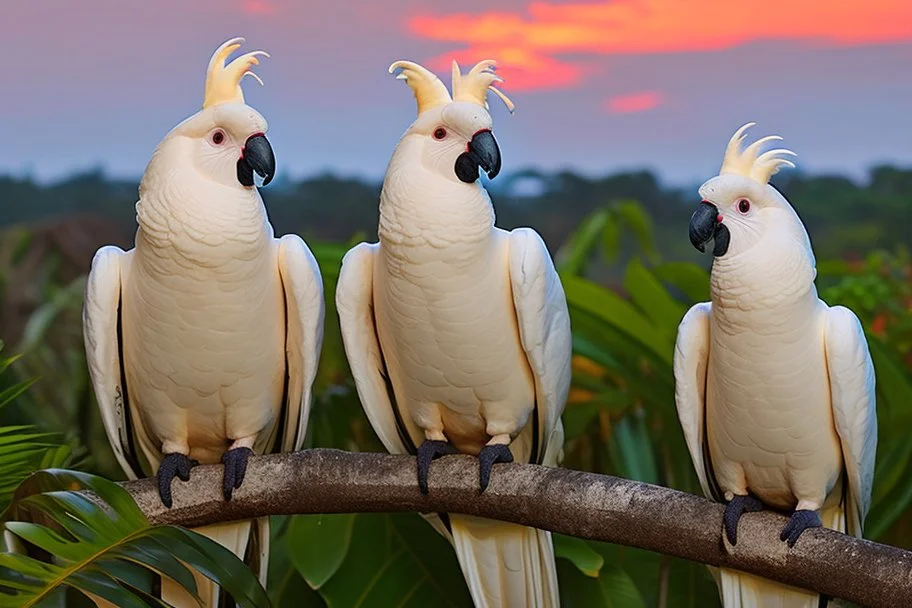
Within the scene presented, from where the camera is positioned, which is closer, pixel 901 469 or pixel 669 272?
pixel 901 469

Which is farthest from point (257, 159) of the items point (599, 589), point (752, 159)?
point (599, 589)

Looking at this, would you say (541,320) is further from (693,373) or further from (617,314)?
(617,314)

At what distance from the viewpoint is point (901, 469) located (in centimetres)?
226

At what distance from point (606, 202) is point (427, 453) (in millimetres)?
2894

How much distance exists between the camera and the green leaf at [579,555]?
202 centimetres

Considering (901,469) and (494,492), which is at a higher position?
(901,469)

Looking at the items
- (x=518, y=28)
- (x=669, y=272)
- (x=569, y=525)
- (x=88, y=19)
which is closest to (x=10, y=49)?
(x=88, y=19)

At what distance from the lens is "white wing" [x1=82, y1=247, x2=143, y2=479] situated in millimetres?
1688

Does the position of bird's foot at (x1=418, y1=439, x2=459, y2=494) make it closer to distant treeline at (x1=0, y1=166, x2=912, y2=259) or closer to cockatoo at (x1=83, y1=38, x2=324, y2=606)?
cockatoo at (x1=83, y1=38, x2=324, y2=606)

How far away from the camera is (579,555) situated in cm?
204

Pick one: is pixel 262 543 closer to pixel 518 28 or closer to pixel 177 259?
pixel 177 259

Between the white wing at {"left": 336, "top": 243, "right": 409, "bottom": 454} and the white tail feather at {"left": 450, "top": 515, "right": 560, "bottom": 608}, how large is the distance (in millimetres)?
217

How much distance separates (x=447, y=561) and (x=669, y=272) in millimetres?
834

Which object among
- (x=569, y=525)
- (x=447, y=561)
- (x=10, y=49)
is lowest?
(x=569, y=525)
